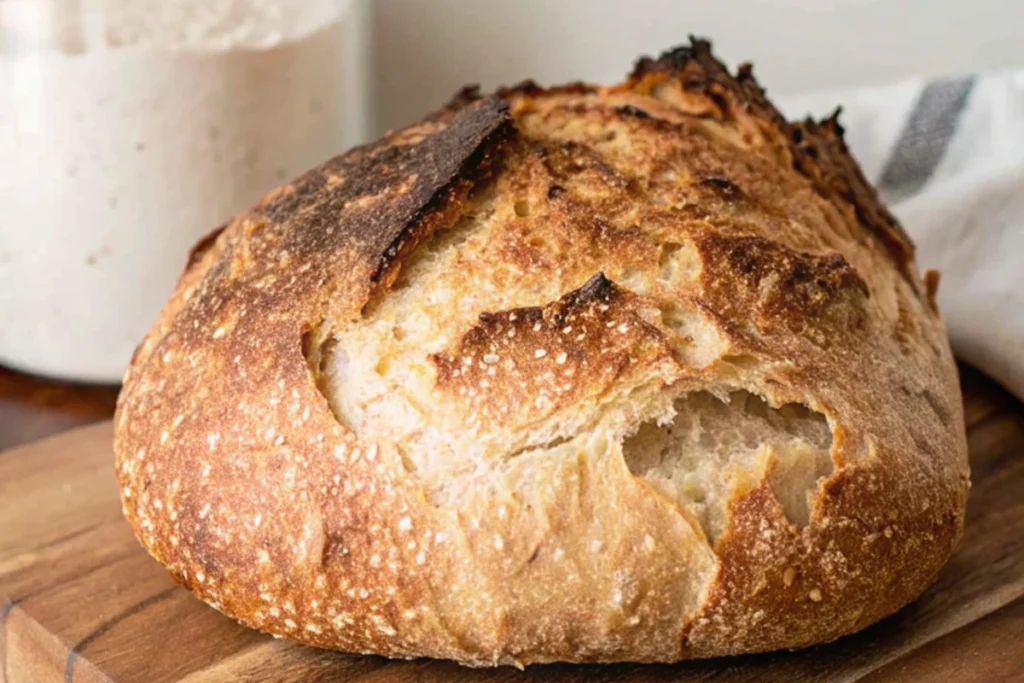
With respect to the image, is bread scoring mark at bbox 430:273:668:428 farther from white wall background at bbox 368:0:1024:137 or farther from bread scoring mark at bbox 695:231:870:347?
white wall background at bbox 368:0:1024:137

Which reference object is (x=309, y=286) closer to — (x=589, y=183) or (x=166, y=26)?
(x=589, y=183)

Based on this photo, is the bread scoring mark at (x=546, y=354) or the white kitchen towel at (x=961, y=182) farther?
the white kitchen towel at (x=961, y=182)

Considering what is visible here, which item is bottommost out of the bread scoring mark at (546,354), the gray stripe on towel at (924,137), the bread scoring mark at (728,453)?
the gray stripe on towel at (924,137)

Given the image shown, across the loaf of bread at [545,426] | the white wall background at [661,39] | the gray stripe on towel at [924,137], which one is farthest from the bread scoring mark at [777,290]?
the white wall background at [661,39]

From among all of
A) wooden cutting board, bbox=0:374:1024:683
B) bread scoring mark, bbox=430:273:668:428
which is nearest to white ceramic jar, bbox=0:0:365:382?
wooden cutting board, bbox=0:374:1024:683

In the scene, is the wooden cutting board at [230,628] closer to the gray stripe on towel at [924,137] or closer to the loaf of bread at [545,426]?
the loaf of bread at [545,426]

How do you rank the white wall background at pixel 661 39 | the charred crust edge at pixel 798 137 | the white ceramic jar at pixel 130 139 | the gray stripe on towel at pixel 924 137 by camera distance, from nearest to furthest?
the charred crust edge at pixel 798 137 → the white ceramic jar at pixel 130 139 → the gray stripe on towel at pixel 924 137 → the white wall background at pixel 661 39
